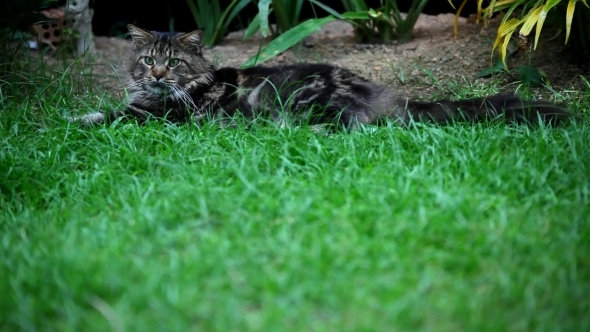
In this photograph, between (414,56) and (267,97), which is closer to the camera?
(267,97)

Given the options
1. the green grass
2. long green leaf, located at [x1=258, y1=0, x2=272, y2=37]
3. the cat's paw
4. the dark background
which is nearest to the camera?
the green grass

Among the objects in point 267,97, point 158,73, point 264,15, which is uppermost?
point 264,15

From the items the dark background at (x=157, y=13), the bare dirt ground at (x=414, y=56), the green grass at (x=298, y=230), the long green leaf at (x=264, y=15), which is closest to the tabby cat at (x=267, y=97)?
the green grass at (x=298, y=230)

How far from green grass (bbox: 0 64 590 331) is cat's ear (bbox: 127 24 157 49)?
108 cm

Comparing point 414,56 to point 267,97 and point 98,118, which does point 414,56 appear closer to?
point 267,97

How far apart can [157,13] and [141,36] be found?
9.46 feet

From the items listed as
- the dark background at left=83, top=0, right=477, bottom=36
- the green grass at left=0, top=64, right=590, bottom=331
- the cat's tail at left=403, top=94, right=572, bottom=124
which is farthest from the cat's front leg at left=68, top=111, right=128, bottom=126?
the dark background at left=83, top=0, right=477, bottom=36

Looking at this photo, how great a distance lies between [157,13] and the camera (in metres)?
8.12

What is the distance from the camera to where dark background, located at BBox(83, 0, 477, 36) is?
7.93 meters

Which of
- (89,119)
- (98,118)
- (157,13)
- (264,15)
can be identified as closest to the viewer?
(89,119)

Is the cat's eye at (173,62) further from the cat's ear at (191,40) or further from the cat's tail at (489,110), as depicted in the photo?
the cat's tail at (489,110)

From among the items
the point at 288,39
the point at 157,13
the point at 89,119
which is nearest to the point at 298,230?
the point at 89,119

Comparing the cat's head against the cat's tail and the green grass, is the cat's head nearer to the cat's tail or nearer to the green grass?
the green grass

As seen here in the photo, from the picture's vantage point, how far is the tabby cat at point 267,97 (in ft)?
15.2
